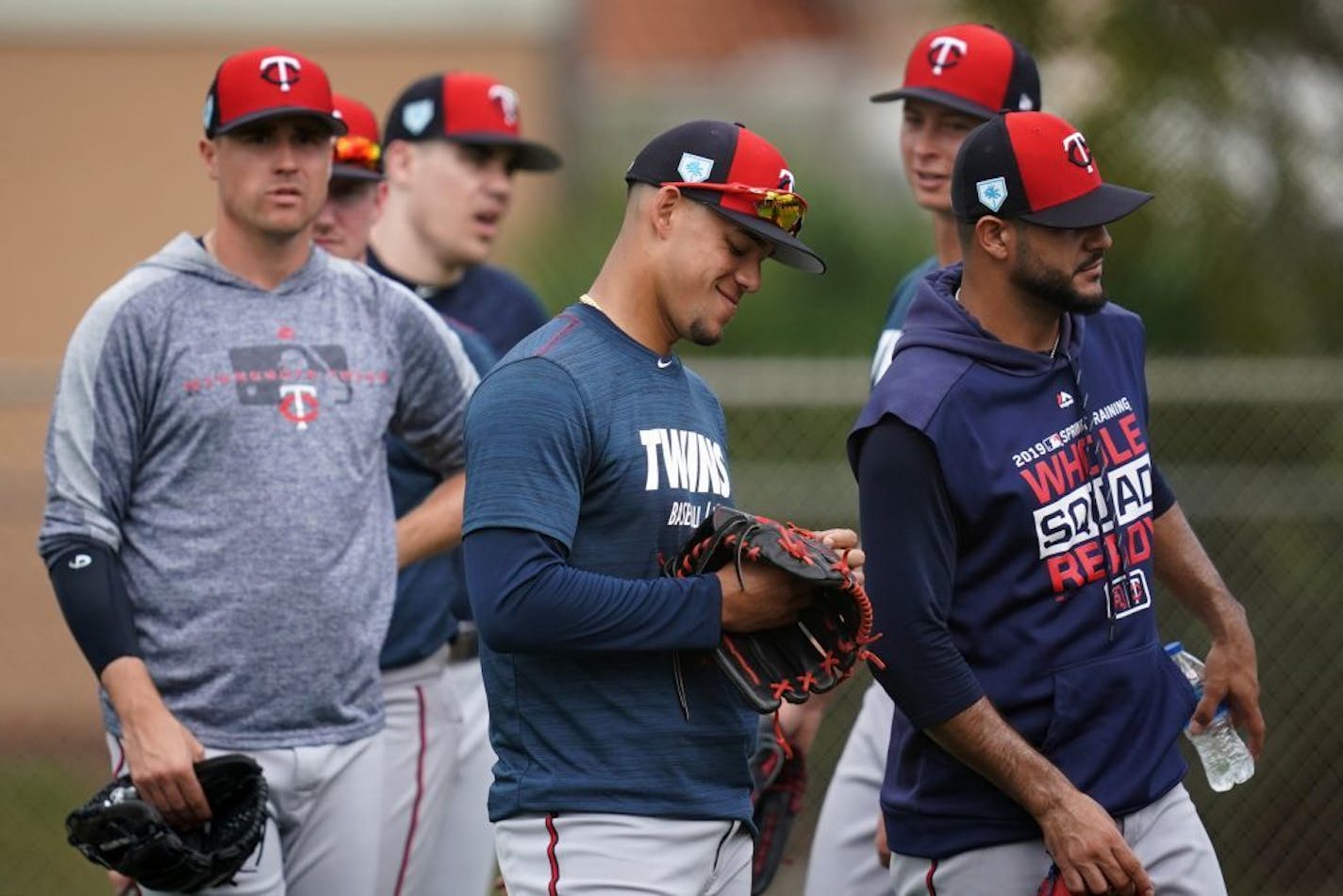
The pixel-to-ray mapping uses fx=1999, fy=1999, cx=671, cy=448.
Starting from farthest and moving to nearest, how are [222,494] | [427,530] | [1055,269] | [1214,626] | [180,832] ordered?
[427,530], [1214,626], [222,494], [180,832], [1055,269]

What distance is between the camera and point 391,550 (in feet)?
15.2

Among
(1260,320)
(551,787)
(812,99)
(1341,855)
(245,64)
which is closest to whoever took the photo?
(551,787)

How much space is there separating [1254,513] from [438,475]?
145 inches

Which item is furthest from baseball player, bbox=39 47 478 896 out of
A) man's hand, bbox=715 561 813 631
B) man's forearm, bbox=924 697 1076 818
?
man's forearm, bbox=924 697 1076 818

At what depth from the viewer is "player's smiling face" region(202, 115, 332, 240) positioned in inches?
177

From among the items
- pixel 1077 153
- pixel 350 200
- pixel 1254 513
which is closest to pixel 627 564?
pixel 1077 153

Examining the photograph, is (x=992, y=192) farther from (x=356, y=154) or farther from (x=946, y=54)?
(x=356, y=154)

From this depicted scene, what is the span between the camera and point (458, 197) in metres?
5.98

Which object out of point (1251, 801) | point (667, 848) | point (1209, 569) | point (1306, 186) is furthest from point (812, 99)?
point (667, 848)

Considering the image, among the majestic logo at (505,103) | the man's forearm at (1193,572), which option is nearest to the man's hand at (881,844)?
the man's forearm at (1193,572)

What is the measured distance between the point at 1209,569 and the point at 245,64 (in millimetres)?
2496

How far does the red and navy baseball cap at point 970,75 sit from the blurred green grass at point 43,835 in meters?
3.85

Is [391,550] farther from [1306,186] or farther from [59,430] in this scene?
[1306,186]

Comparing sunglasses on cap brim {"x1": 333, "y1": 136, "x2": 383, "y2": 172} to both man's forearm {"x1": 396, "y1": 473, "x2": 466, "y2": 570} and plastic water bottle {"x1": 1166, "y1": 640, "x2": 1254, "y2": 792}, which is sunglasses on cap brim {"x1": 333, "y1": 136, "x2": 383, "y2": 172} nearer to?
man's forearm {"x1": 396, "y1": 473, "x2": 466, "y2": 570}
